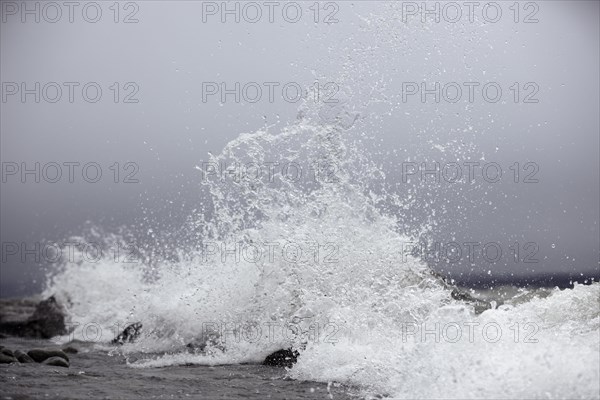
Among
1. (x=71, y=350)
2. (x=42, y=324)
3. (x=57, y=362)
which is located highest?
(x=57, y=362)

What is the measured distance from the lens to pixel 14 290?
25.2 metres

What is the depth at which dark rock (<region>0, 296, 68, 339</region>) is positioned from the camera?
1478 centimetres

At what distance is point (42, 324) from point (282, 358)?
7450 millimetres

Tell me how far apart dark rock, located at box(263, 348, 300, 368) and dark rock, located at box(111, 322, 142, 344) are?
11.3ft

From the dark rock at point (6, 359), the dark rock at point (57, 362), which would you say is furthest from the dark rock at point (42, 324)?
the dark rock at point (57, 362)

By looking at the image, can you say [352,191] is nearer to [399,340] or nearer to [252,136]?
[252,136]

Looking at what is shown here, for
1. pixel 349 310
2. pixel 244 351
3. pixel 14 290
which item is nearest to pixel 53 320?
pixel 244 351

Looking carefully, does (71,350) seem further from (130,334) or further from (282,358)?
(282,358)

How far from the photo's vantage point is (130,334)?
12.2m

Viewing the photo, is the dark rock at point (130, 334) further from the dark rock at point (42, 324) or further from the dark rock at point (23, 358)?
the dark rock at point (42, 324)

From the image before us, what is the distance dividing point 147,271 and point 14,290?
1182 centimetres

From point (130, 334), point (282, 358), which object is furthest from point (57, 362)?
point (130, 334)

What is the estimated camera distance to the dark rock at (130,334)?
12055mm

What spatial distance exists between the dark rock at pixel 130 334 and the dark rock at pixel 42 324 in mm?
2906
